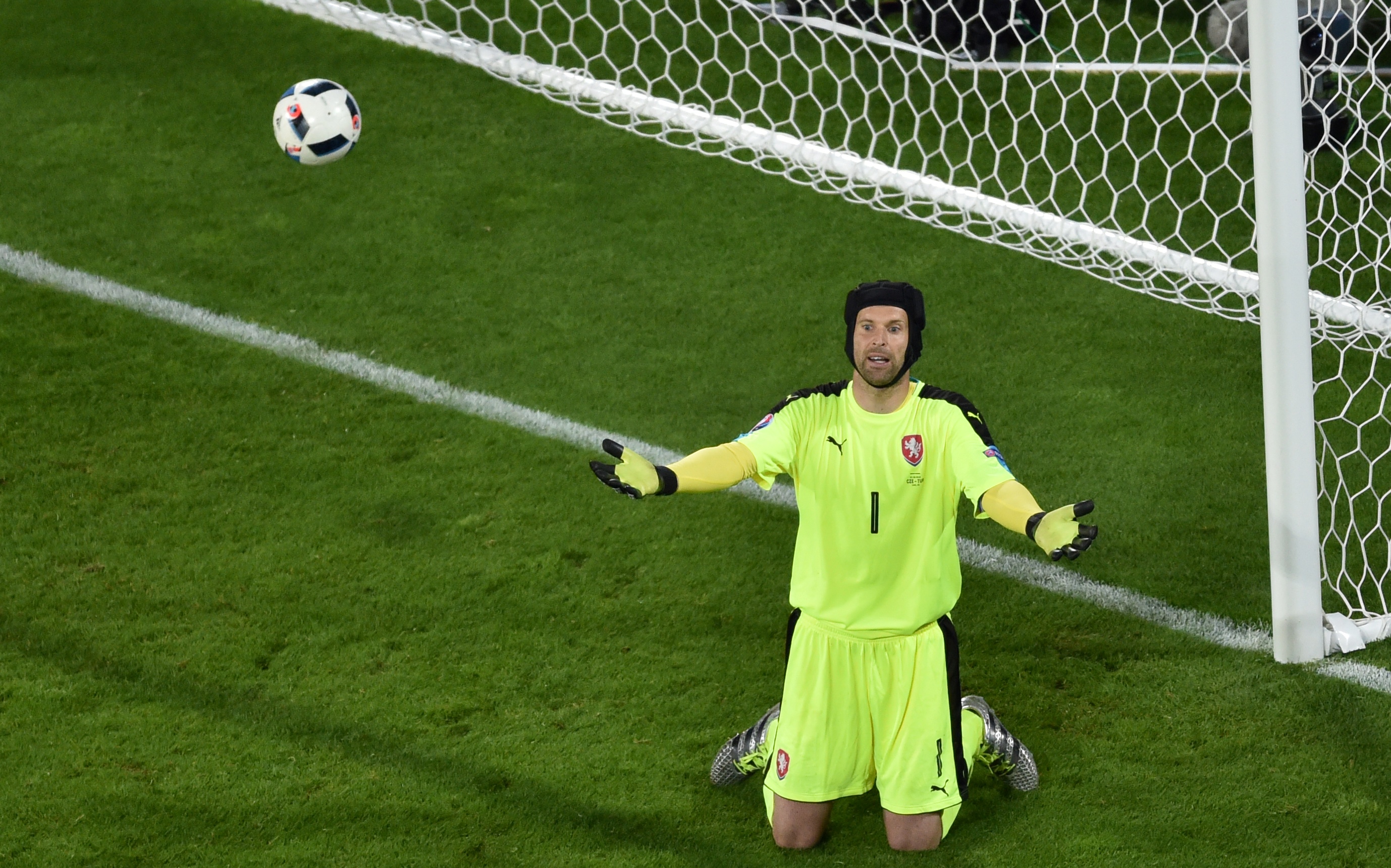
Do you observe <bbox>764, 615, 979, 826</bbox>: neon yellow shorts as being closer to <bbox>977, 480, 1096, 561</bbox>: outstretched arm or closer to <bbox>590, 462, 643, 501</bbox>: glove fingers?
<bbox>977, 480, 1096, 561</bbox>: outstretched arm

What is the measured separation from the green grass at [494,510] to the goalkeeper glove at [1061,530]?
3.77 feet

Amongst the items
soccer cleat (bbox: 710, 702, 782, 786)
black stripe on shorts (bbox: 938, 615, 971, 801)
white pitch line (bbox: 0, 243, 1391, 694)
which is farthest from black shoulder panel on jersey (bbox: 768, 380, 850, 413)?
white pitch line (bbox: 0, 243, 1391, 694)

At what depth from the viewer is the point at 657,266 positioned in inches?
300

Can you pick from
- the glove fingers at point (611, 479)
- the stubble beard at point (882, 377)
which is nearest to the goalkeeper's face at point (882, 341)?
the stubble beard at point (882, 377)

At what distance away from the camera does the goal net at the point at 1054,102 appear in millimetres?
6832

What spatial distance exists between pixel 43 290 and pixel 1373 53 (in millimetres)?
5971

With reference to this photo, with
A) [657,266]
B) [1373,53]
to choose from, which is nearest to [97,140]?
[657,266]

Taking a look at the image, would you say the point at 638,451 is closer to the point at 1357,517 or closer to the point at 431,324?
the point at 431,324

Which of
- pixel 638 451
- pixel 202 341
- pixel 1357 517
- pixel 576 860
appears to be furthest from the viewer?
pixel 202 341

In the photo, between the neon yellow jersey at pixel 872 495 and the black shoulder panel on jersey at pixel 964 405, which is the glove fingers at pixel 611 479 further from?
the black shoulder panel on jersey at pixel 964 405

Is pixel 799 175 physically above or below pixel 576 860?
above

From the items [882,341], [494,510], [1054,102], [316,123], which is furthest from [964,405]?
[1054,102]

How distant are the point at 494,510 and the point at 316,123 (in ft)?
5.62

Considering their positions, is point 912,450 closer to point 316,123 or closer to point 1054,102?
point 316,123
